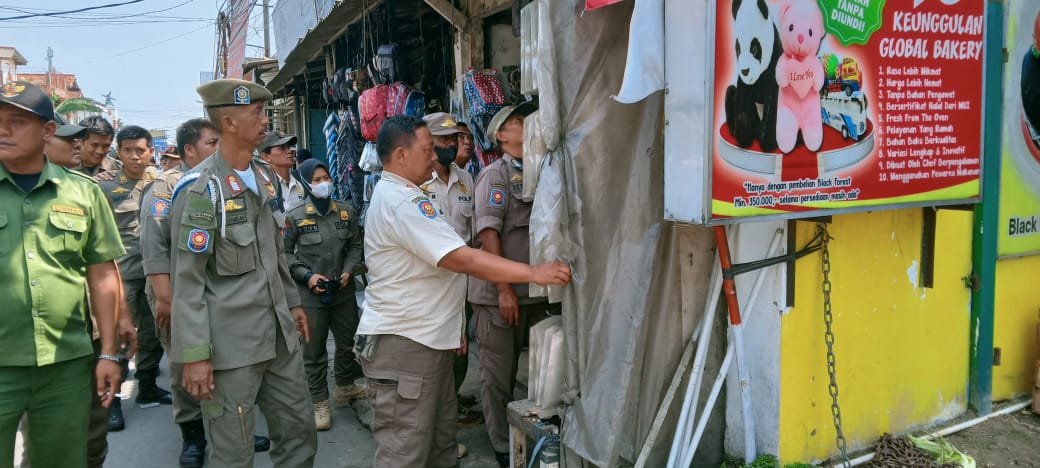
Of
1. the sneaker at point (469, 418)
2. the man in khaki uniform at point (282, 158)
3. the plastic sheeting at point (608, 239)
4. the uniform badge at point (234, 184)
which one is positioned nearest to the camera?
the plastic sheeting at point (608, 239)

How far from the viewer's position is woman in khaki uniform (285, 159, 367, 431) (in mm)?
4457

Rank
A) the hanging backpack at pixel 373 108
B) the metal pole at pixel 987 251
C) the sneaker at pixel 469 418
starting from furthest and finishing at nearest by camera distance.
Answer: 1. the hanging backpack at pixel 373 108
2. the sneaker at pixel 469 418
3. the metal pole at pixel 987 251

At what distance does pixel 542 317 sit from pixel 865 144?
6.32ft

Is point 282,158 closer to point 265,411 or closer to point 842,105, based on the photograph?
point 265,411

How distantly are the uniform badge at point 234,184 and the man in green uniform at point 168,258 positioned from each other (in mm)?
276

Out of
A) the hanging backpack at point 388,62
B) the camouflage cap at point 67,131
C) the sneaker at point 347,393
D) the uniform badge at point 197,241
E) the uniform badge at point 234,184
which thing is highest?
the hanging backpack at point 388,62

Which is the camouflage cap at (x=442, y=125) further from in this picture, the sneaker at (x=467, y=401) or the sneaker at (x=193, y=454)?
the sneaker at (x=193, y=454)

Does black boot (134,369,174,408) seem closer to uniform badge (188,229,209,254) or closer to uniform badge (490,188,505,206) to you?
uniform badge (188,229,209,254)

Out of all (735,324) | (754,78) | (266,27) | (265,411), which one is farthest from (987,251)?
(266,27)

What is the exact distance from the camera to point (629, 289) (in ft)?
8.71

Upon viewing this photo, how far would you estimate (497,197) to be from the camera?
142 inches

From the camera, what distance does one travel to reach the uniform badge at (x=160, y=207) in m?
3.58

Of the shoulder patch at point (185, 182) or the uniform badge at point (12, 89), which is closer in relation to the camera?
the uniform badge at point (12, 89)

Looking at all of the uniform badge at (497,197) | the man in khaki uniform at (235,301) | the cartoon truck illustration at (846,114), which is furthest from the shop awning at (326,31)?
the cartoon truck illustration at (846,114)
